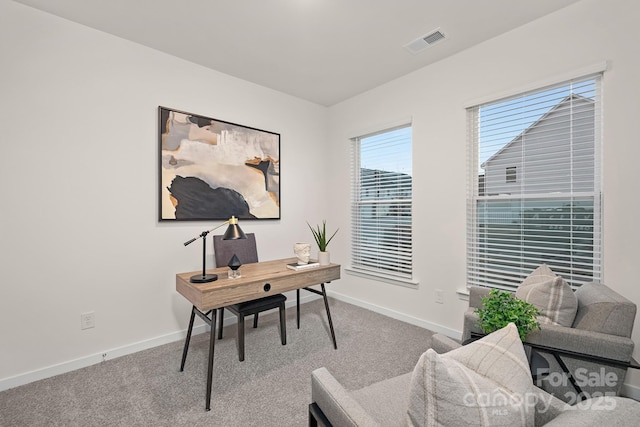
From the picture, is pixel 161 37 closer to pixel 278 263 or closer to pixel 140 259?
pixel 140 259

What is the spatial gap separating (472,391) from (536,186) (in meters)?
2.21

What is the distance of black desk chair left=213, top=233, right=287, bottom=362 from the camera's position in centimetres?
228

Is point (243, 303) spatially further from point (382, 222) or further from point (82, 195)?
point (382, 222)

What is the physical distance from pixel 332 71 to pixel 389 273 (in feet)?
7.70

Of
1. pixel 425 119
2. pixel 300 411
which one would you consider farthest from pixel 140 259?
pixel 425 119

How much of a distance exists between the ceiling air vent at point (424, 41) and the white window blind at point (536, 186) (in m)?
0.70

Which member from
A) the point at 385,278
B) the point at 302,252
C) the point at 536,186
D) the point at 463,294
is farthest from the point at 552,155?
the point at 302,252

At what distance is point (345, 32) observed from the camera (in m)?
2.35

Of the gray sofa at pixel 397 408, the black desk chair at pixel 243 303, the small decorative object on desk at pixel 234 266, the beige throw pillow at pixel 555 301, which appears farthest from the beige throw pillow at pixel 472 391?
the black desk chair at pixel 243 303

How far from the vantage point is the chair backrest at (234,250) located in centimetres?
267

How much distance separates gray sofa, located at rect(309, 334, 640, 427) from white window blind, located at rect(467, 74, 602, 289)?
1436 mm

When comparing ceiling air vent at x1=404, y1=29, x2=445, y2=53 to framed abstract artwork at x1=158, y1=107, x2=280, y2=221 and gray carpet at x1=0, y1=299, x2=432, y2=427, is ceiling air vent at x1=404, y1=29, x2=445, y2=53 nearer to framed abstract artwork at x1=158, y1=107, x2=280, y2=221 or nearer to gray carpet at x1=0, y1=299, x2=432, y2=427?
framed abstract artwork at x1=158, y1=107, x2=280, y2=221

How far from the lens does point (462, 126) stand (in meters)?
2.65

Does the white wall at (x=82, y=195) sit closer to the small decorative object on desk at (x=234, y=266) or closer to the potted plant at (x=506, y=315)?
the small decorative object on desk at (x=234, y=266)
